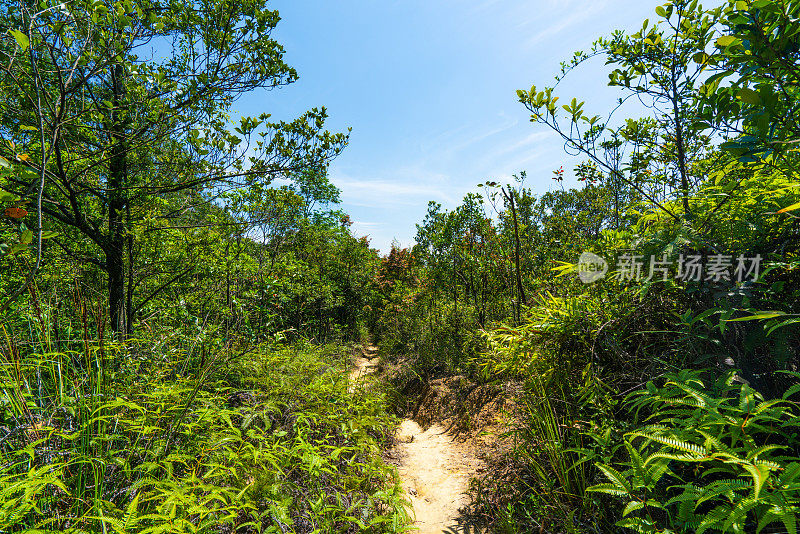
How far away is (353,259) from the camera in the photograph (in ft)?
46.5

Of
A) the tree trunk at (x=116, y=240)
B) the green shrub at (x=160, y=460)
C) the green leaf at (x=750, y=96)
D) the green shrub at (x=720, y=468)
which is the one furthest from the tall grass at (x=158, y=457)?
the green leaf at (x=750, y=96)

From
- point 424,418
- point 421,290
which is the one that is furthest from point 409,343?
point 424,418

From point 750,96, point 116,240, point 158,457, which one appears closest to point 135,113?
point 116,240

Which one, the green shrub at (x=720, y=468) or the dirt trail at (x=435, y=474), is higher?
the green shrub at (x=720, y=468)

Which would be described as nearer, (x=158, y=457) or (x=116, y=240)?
(x=158, y=457)

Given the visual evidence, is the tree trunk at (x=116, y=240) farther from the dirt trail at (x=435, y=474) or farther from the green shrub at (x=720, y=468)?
the green shrub at (x=720, y=468)

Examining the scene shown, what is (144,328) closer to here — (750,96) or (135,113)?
(135,113)

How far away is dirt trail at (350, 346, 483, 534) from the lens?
301 centimetres

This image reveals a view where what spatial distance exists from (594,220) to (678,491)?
5.72m

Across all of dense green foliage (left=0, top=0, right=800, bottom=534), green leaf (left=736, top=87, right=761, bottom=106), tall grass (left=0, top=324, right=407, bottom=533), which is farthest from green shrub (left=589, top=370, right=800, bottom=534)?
tall grass (left=0, top=324, right=407, bottom=533)

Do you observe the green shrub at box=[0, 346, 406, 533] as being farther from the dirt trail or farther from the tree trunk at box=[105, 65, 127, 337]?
the tree trunk at box=[105, 65, 127, 337]

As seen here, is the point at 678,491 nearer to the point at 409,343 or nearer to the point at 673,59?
the point at 673,59

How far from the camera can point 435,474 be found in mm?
3973

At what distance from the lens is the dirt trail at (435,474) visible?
301cm
